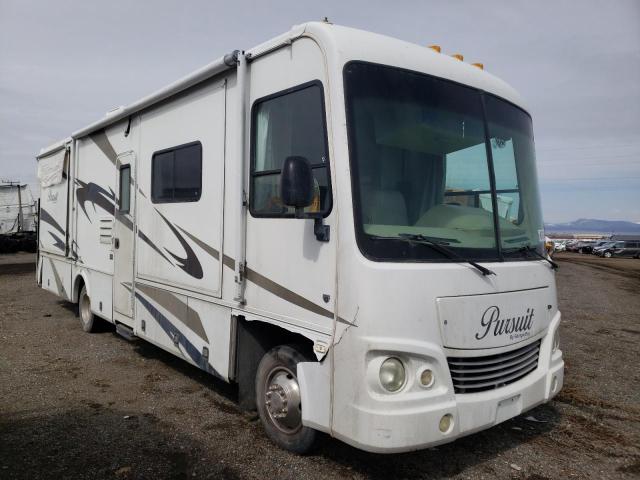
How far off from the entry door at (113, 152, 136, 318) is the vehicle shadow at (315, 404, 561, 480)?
3.36 meters

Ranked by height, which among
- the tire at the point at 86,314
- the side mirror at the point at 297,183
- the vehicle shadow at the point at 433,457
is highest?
the side mirror at the point at 297,183

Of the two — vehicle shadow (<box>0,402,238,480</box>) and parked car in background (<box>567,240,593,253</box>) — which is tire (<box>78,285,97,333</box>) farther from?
parked car in background (<box>567,240,593,253</box>)

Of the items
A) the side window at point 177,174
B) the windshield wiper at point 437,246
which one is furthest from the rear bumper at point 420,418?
the side window at point 177,174

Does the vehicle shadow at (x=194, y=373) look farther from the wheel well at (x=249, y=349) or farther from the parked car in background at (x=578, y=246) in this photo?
the parked car in background at (x=578, y=246)

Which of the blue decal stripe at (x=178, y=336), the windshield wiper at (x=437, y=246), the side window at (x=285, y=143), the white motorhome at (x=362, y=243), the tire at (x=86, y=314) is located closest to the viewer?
the white motorhome at (x=362, y=243)

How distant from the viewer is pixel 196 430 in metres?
4.28

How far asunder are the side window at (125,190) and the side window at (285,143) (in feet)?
9.34

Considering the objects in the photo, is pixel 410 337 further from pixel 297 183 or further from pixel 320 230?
pixel 297 183

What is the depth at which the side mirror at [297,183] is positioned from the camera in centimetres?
317

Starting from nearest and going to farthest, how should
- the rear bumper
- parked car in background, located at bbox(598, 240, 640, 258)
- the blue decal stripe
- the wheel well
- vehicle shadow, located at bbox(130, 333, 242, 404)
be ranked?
the rear bumper
the wheel well
the blue decal stripe
vehicle shadow, located at bbox(130, 333, 242, 404)
parked car in background, located at bbox(598, 240, 640, 258)

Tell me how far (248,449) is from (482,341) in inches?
75.3

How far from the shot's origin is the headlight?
3.04m

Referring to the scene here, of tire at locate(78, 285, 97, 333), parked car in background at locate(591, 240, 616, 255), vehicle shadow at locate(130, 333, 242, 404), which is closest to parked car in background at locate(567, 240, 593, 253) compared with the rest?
parked car in background at locate(591, 240, 616, 255)

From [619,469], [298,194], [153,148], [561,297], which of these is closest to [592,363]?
[619,469]
